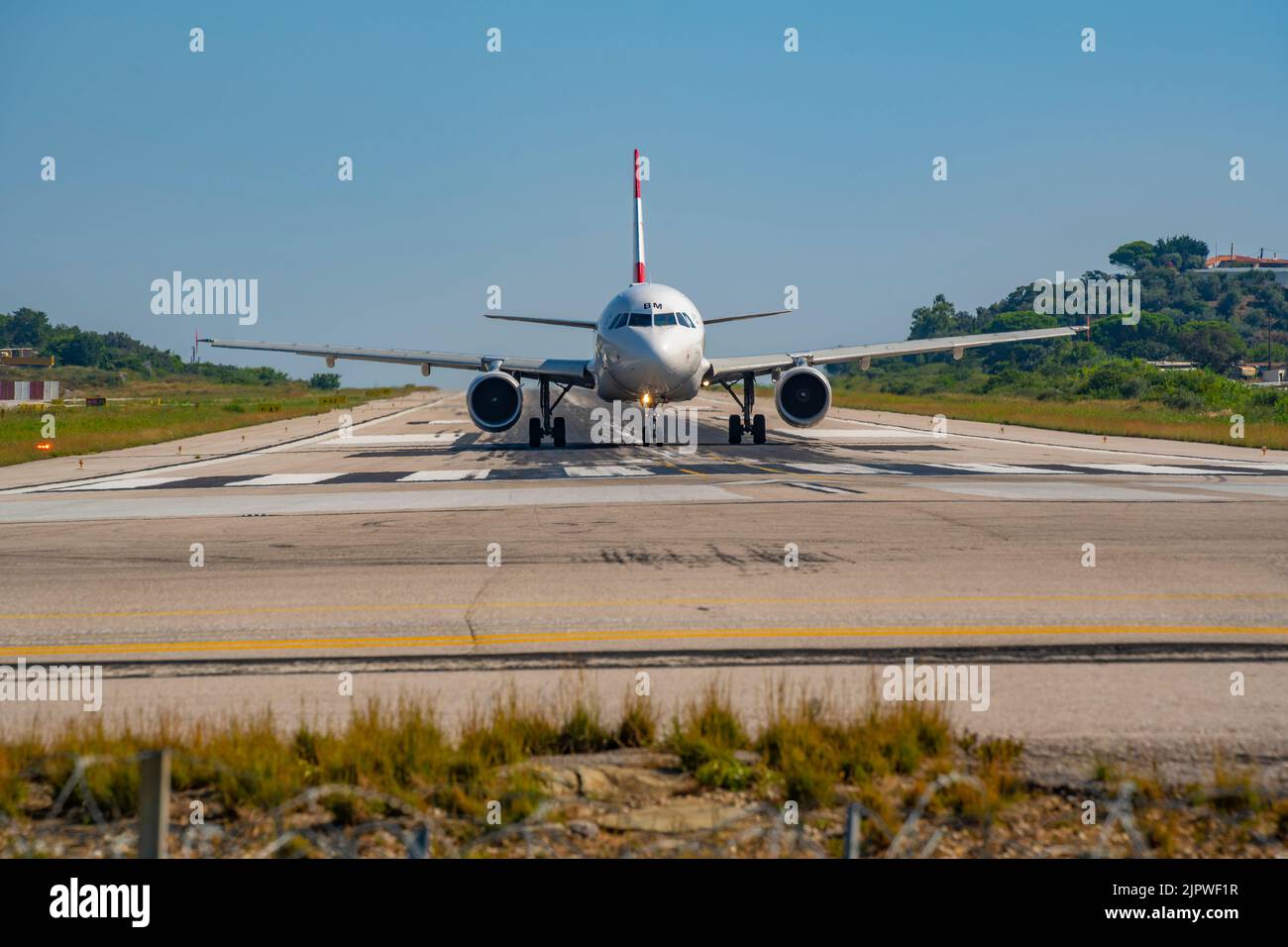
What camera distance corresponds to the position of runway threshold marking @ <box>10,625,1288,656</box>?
1052cm

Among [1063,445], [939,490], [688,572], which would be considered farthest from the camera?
[1063,445]

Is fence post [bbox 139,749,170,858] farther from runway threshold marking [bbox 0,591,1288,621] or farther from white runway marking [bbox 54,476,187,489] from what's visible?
white runway marking [bbox 54,476,187,489]

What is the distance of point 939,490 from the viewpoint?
24.5 metres

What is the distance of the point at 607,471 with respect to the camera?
3062 centimetres

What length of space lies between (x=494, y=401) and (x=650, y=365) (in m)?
6.40

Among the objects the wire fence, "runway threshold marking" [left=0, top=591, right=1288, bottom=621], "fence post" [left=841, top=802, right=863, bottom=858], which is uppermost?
"runway threshold marking" [left=0, top=591, right=1288, bottom=621]

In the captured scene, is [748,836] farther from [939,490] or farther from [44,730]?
[939,490]

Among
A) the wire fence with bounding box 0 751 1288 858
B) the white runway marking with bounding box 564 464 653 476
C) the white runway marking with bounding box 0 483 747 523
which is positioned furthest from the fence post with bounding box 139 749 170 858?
the white runway marking with bounding box 564 464 653 476

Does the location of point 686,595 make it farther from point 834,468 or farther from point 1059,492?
point 834,468

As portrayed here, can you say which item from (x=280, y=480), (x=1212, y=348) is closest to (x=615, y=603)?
(x=280, y=480)

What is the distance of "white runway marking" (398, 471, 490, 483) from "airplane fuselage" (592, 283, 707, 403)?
6.04 m

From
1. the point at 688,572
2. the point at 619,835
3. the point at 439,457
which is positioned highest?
the point at 439,457
